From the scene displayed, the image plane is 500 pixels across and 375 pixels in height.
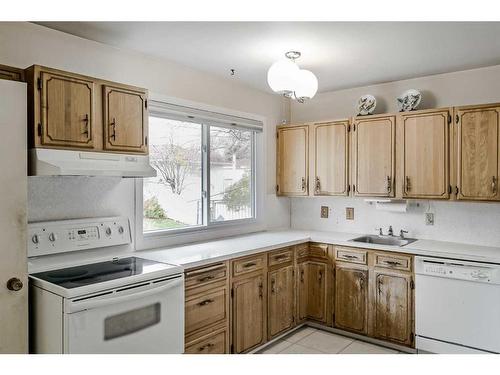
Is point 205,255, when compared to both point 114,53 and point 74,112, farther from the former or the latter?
point 114,53

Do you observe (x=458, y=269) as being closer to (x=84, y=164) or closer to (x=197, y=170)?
(x=197, y=170)

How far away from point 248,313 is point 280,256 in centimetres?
57

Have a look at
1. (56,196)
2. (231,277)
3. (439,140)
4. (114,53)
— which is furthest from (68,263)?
(439,140)

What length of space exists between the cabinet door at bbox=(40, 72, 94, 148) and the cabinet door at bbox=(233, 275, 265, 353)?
1483 mm

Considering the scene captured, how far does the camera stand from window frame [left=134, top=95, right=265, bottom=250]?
9.63ft

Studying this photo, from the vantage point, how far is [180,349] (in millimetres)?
2387

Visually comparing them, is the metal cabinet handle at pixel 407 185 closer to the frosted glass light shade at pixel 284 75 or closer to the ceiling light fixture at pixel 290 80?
the ceiling light fixture at pixel 290 80

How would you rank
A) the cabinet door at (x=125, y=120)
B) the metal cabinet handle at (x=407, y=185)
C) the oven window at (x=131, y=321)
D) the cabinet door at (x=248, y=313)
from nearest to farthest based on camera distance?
the oven window at (x=131, y=321) < the cabinet door at (x=125, y=120) < the cabinet door at (x=248, y=313) < the metal cabinet handle at (x=407, y=185)

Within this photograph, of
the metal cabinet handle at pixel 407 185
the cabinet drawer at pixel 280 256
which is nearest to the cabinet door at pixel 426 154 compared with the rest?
the metal cabinet handle at pixel 407 185

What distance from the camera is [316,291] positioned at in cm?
365

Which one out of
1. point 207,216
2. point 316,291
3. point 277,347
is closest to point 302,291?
point 316,291

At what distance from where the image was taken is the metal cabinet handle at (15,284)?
184cm

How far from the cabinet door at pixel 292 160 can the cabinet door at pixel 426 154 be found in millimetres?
981

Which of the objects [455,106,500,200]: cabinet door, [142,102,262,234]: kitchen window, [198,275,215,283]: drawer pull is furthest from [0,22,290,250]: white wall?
[455,106,500,200]: cabinet door
